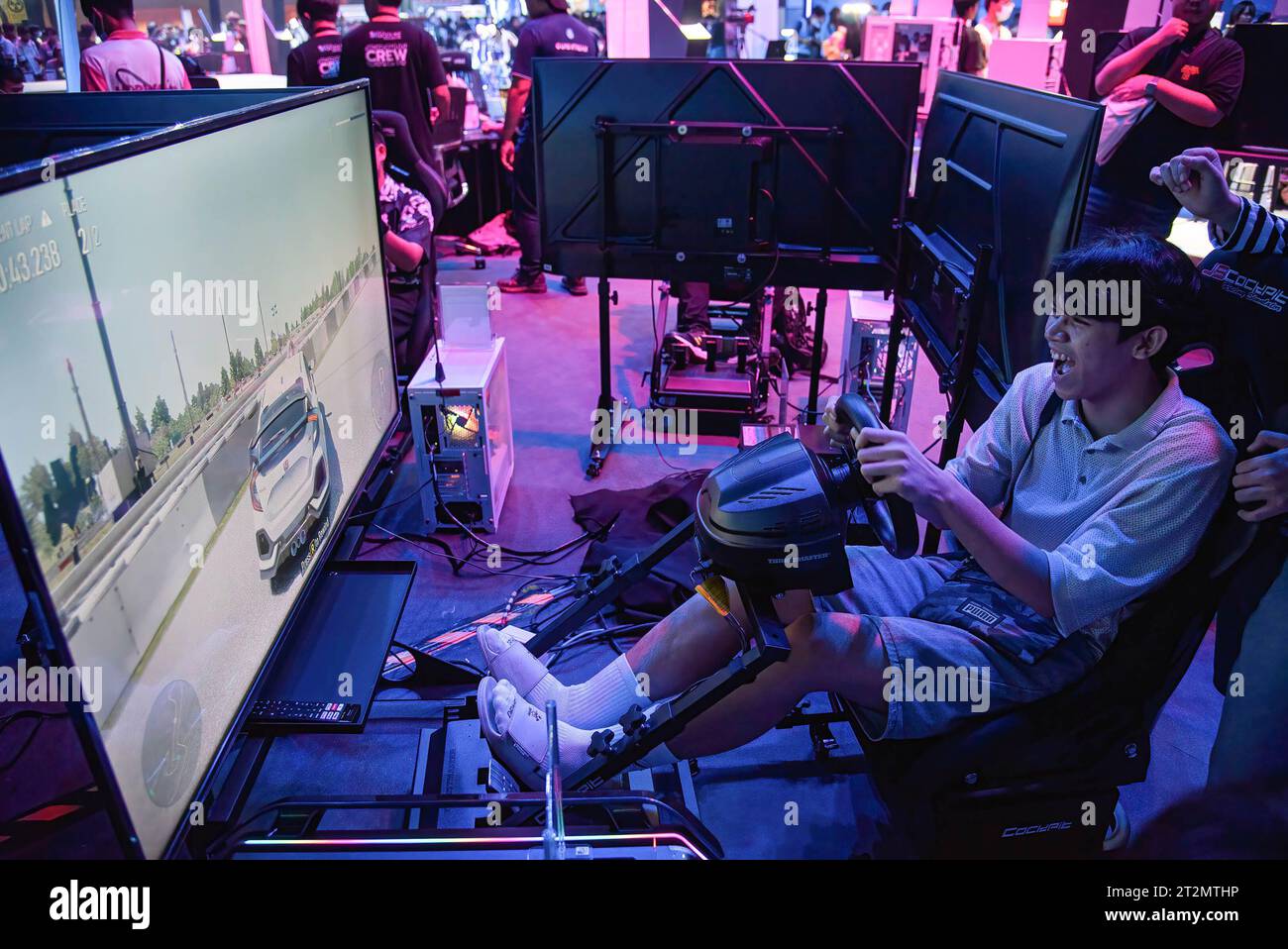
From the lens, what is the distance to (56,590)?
0.78 m

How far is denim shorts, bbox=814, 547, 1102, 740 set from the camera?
149 cm

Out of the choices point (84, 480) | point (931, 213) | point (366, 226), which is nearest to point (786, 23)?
point (931, 213)

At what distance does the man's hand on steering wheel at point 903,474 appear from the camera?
142cm

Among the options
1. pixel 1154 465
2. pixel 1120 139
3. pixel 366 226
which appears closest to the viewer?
pixel 1154 465

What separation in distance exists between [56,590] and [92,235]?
0.35 meters

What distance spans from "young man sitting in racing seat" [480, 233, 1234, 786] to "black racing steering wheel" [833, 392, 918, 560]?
30 mm

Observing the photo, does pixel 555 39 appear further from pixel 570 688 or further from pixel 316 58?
pixel 570 688

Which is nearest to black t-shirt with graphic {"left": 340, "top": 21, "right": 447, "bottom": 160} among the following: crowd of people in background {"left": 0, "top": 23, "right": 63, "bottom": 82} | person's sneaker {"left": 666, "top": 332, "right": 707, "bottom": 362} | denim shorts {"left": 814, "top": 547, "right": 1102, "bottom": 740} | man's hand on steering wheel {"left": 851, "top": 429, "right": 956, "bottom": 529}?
person's sneaker {"left": 666, "top": 332, "right": 707, "bottom": 362}
